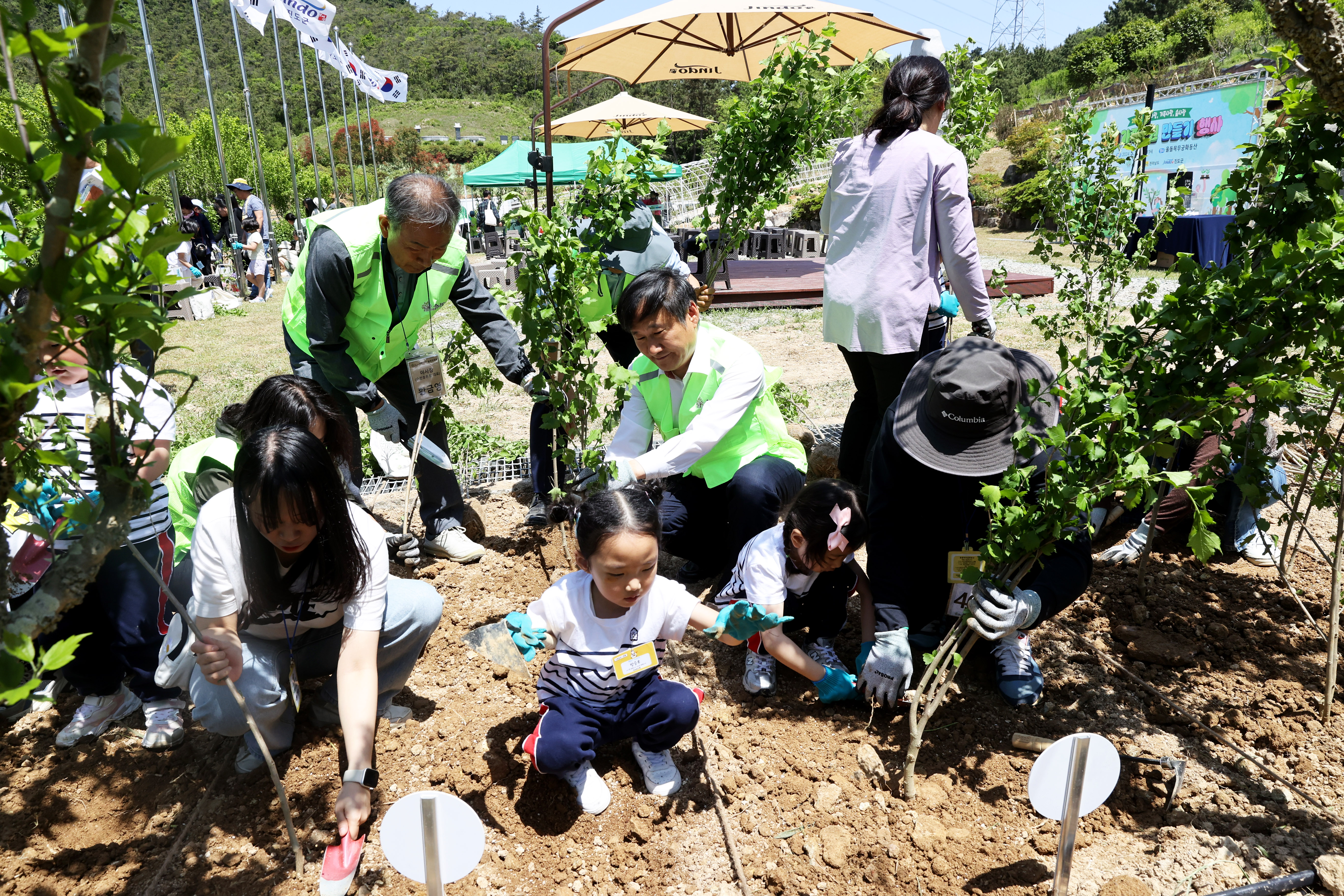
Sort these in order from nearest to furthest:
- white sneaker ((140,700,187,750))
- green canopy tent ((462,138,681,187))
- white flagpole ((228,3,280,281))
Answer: white sneaker ((140,700,187,750)) < white flagpole ((228,3,280,281)) < green canopy tent ((462,138,681,187))

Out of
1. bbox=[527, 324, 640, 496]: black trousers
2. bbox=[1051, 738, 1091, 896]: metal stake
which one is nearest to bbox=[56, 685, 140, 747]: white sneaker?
bbox=[527, 324, 640, 496]: black trousers

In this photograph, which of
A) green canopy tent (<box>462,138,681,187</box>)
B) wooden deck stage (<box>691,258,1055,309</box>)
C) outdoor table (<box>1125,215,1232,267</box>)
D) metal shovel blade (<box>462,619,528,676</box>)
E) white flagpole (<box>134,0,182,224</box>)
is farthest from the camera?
green canopy tent (<box>462,138,681,187</box>)

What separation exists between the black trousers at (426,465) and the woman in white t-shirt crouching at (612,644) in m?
1.35

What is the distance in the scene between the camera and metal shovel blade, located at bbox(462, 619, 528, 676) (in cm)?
263

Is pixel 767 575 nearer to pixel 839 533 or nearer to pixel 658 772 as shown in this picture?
pixel 839 533

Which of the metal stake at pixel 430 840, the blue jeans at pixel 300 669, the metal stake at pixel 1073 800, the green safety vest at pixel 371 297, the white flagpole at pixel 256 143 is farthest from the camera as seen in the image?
the white flagpole at pixel 256 143

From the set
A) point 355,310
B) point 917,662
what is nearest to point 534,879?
point 917,662

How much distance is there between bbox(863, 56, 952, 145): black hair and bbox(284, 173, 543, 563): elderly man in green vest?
1.52 meters

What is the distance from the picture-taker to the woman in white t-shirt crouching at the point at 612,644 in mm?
1961

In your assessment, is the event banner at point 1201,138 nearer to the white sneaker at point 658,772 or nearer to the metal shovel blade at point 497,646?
the metal shovel blade at point 497,646

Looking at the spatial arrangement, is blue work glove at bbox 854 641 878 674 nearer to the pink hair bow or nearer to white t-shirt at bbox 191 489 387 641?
the pink hair bow

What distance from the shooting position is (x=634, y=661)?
2.02 m

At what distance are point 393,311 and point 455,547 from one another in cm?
92

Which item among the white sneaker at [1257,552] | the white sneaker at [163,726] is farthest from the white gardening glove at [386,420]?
the white sneaker at [1257,552]
